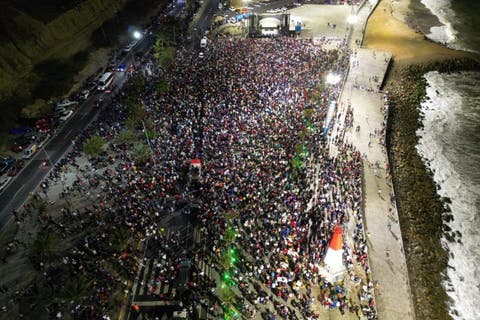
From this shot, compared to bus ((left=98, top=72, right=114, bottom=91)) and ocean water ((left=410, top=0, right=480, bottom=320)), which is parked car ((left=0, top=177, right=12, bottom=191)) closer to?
bus ((left=98, top=72, right=114, bottom=91))

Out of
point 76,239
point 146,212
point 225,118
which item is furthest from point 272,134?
point 76,239

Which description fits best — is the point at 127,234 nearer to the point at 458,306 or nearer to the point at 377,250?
the point at 377,250

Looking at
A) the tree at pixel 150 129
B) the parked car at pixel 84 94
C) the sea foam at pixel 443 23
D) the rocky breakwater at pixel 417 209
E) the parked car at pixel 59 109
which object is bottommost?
the rocky breakwater at pixel 417 209

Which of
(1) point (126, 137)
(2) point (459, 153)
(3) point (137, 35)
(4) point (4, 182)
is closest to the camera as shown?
(4) point (4, 182)

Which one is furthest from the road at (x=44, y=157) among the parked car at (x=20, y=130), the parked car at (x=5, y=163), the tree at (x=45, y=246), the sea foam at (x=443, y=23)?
the sea foam at (x=443, y=23)

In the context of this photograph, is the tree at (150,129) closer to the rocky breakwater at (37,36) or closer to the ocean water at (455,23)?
the rocky breakwater at (37,36)

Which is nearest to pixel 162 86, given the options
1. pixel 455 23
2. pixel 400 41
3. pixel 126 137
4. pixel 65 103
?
pixel 126 137

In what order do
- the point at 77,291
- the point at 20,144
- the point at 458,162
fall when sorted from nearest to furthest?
the point at 77,291, the point at 458,162, the point at 20,144

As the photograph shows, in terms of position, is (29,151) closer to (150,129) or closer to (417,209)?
(150,129)
